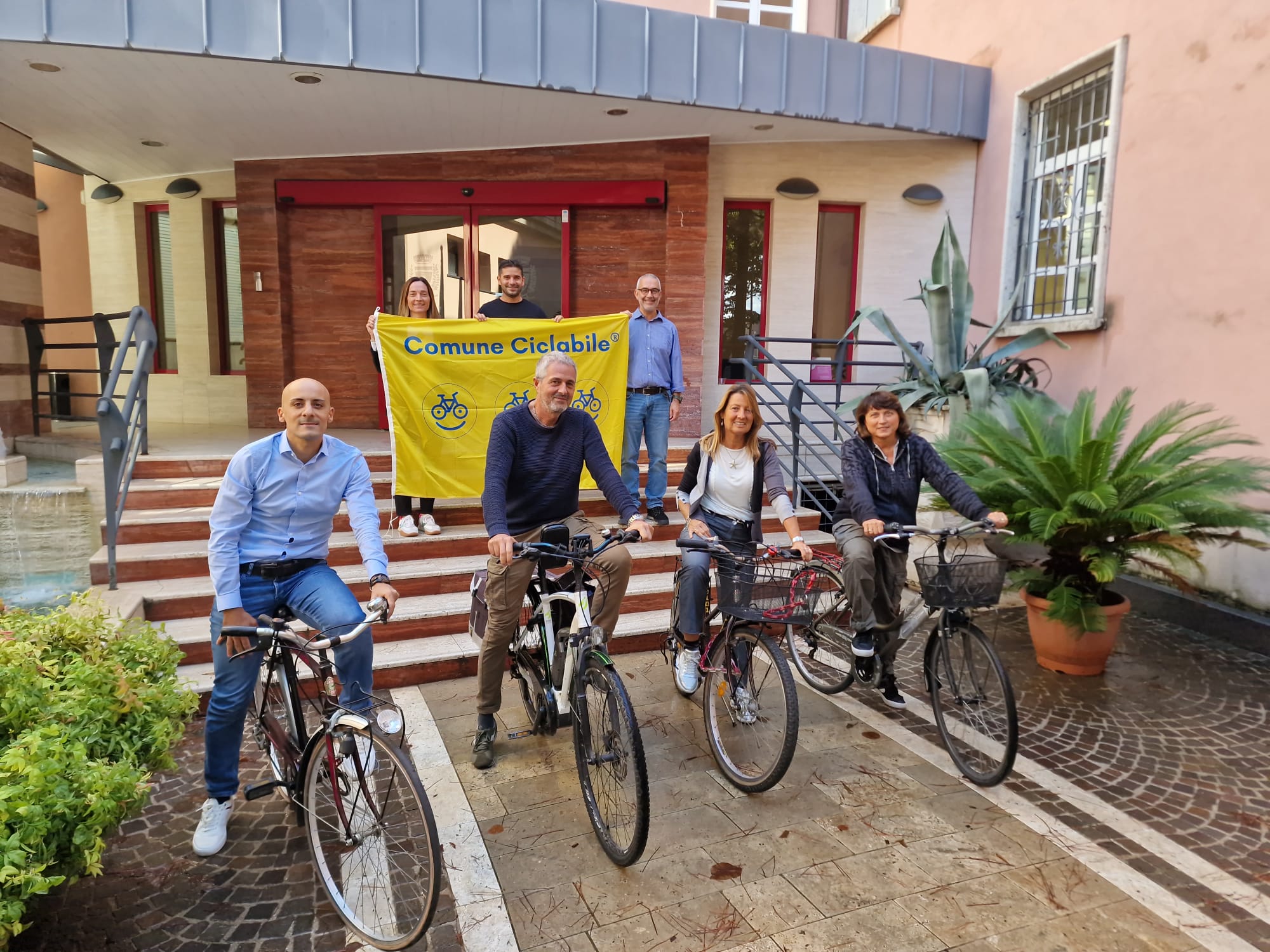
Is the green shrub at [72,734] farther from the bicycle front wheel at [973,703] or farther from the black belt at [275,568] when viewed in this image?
the bicycle front wheel at [973,703]

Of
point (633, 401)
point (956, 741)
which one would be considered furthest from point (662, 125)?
point (956, 741)

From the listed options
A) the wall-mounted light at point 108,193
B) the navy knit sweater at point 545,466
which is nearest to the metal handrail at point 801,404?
the navy knit sweater at point 545,466

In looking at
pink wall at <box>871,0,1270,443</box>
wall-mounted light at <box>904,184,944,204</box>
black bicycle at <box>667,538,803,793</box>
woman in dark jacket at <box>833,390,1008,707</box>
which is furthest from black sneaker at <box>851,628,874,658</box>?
wall-mounted light at <box>904,184,944,204</box>

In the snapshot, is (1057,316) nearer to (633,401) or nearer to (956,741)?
(633,401)

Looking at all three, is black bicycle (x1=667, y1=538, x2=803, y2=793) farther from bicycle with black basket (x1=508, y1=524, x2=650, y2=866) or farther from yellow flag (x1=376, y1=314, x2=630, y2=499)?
yellow flag (x1=376, y1=314, x2=630, y2=499)

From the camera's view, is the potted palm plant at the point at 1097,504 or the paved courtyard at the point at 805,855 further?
the potted palm plant at the point at 1097,504

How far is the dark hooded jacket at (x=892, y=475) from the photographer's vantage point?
427 centimetres

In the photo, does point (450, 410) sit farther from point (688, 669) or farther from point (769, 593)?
point (769, 593)

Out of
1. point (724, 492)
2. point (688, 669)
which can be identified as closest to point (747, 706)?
point (688, 669)

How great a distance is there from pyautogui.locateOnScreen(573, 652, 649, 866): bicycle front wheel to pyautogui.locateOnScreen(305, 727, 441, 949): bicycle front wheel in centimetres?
71

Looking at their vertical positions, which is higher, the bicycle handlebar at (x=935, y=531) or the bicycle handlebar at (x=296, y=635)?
the bicycle handlebar at (x=935, y=531)

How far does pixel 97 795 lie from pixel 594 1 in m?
7.10

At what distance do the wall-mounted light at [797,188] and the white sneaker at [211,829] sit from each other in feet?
27.6

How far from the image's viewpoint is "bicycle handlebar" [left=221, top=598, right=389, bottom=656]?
2.57 metres
